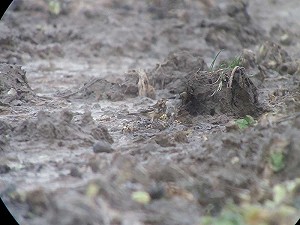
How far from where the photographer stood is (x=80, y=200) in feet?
12.7

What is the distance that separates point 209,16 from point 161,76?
3.28 m

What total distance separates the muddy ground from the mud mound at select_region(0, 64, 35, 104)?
0.01 metres

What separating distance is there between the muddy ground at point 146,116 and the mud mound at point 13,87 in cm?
1

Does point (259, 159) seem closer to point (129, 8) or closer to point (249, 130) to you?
point (249, 130)

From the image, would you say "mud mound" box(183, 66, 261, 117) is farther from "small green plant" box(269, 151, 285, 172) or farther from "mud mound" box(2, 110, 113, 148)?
"small green plant" box(269, 151, 285, 172)

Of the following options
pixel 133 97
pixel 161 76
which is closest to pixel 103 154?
pixel 133 97

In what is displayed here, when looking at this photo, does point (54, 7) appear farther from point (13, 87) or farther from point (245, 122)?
point (245, 122)

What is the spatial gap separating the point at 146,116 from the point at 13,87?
137cm

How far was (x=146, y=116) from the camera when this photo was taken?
6.40 m

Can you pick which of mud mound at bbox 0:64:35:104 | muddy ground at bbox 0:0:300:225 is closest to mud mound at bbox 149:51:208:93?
muddy ground at bbox 0:0:300:225

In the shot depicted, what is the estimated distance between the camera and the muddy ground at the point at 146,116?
161 inches

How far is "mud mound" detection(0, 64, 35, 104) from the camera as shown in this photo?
6.79 meters

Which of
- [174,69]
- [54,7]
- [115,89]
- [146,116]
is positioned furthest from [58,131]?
[54,7]

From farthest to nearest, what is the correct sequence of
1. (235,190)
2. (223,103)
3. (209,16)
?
(209,16) → (223,103) → (235,190)
